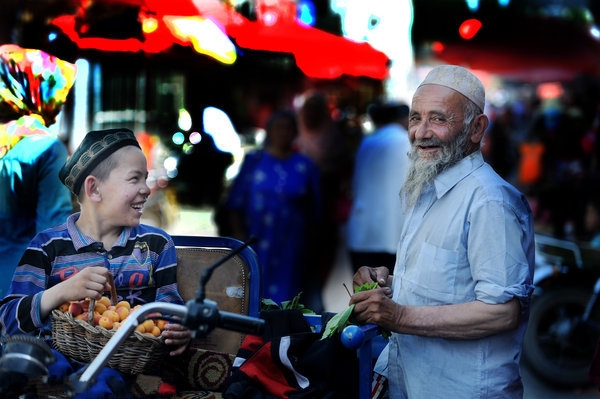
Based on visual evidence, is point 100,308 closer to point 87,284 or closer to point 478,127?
point 87,284

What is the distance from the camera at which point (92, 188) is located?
2.83m

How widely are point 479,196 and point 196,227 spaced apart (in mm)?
8780

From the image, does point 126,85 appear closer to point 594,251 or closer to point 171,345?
point 594,251

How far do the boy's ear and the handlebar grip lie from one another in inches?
31.6

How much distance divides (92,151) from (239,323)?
0.92 metres

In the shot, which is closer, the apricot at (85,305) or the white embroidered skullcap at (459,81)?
the apricot at (85,305)

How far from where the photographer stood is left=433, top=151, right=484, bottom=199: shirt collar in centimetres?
282

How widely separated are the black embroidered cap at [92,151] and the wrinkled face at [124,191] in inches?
1.3

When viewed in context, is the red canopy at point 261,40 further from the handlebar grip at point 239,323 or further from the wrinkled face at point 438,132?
the handlebar grip at point 239,323

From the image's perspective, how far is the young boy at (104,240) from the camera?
107 inches

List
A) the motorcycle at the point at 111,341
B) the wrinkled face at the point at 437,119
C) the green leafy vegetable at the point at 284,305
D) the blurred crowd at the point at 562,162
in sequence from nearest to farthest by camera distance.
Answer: the motorcycle at the point at 111,341 → the wrinkled face at the point at 437,119 → the green leafy vegetable at the point at 284,305 → the blurred crowd at the point at 562,162

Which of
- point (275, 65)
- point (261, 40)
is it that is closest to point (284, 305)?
point (261, 40)

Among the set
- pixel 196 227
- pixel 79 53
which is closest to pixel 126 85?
pixel 196 227

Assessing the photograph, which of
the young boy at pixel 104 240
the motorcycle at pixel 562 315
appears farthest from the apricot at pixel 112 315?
the motorcycle at pixel 562 315
